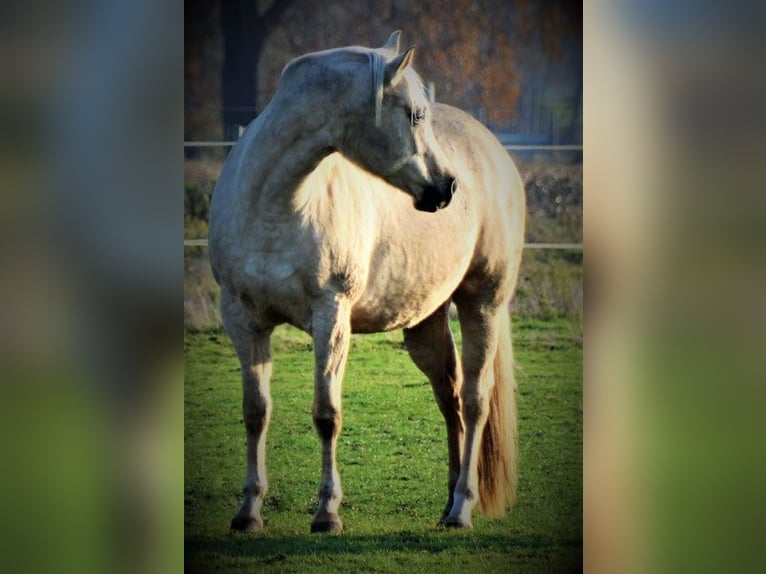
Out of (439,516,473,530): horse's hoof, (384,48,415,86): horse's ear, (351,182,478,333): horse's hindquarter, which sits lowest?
(439,516,473,530): horse's hoof

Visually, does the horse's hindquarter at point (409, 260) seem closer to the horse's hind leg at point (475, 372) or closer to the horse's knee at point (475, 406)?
the horse's hind leg at point (475, 372)

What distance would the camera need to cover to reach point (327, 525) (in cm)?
489

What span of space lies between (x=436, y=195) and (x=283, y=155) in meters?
0.58

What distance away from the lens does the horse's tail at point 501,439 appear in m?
5.05

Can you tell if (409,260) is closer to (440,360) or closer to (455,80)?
(440,360)

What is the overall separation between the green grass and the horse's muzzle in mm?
633

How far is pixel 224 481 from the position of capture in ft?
16.3

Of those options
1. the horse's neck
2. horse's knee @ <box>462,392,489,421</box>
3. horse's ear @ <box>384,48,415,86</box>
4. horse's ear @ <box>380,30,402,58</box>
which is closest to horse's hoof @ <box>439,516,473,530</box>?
horse's knee @ <box>462,392,489,421</box>

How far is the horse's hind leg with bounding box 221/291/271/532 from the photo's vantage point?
4832mm

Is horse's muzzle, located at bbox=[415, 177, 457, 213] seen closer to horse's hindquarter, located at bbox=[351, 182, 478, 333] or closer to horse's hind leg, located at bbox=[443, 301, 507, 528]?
horse's hindquarter, located at bbox=[351, 182, 478, 333]
